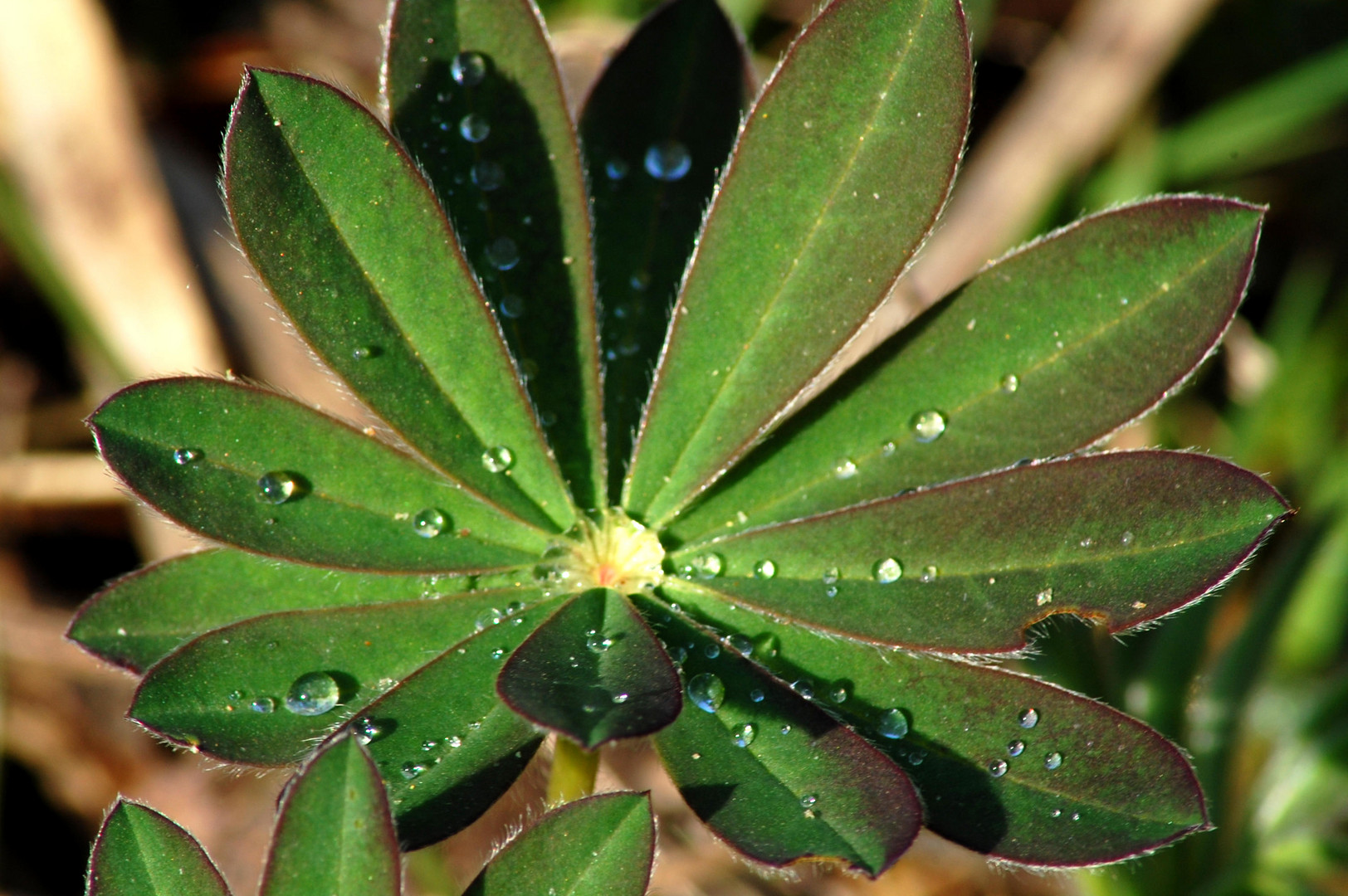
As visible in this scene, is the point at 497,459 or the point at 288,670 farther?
the point at 497,459

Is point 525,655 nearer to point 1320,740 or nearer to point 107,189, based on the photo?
point 1320,740

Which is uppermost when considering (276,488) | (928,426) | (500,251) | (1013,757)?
(500,251)

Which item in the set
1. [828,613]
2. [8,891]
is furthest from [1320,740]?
[8,891]

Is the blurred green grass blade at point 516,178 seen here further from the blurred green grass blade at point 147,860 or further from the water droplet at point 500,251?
the blurred green grass blade at point 147,860

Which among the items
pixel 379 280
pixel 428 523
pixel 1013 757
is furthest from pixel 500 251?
pixel 1013 757

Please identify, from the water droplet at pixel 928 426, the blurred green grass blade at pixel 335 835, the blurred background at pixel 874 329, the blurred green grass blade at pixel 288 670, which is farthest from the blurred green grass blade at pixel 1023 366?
the blurred background at pixel 874 329

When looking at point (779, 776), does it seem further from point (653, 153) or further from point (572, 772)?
point (653, 153)

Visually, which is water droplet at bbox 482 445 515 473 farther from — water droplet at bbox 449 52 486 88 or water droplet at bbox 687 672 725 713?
water droplet at bbox 449 52 486 88
